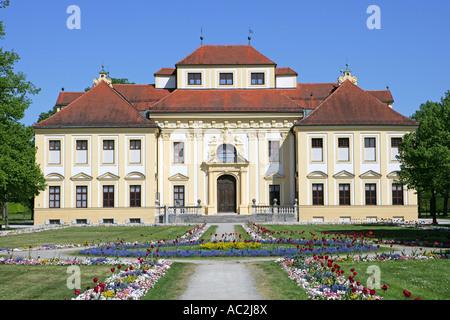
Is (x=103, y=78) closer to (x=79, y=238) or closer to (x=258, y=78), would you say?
(x=258, y=78)

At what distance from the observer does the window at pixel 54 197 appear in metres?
47.2

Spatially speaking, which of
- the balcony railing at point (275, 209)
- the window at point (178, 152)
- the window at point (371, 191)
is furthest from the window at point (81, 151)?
the window at point (371, 191)

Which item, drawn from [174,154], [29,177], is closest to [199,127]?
[174,154]

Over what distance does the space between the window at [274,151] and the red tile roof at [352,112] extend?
3.74 metres

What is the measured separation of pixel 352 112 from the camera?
4853 centimetres

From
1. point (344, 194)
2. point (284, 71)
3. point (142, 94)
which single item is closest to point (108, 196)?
point (142, 94)

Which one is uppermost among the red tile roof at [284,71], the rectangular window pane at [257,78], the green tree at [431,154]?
the red tile roof at [284,71]

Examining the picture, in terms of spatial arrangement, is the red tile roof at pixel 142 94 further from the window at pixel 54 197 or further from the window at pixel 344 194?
the window at pixel 344 194

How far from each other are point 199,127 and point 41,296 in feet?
125

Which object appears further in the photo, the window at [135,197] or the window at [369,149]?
the window at [369,149]

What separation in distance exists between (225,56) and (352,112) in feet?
46.9

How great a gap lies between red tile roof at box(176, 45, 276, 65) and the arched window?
894 centimetres

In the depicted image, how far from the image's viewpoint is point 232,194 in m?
49.9
